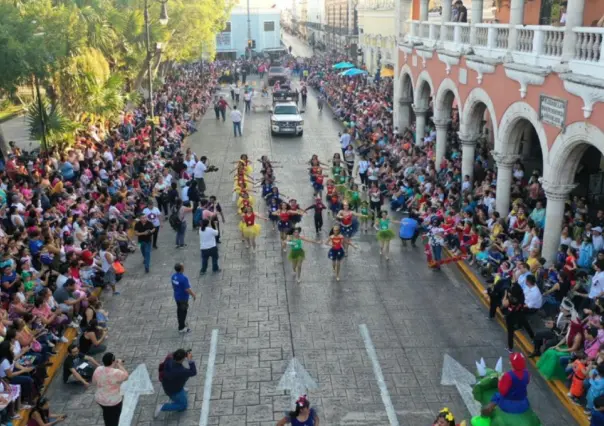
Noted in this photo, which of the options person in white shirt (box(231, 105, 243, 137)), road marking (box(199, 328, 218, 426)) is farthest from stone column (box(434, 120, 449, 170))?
road marking (box(199, 328, 218, 426))

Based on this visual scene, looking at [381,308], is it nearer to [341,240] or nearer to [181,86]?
[341,240]

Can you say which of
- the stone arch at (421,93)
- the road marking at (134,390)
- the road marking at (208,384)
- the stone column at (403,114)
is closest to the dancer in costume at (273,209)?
the road marking at (208,384)

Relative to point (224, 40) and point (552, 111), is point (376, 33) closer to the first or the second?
point (224, 40)

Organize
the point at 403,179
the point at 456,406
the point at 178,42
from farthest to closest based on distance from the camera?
the point at 178,42
the point at 403,179
the point at 456,406

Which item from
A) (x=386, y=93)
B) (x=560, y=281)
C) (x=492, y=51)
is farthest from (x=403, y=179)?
(x=386, y=93)

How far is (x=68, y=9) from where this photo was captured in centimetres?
2341

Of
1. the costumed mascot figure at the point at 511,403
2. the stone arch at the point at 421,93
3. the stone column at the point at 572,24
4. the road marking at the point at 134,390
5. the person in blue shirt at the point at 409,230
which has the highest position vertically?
the stone column at the point at 572,24

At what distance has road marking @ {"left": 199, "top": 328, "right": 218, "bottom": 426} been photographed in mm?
10086

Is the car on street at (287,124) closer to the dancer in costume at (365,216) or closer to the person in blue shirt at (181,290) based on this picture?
the dancer in costume at (365,216)

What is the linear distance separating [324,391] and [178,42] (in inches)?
1285

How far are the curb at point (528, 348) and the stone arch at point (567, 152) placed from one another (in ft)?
9.21

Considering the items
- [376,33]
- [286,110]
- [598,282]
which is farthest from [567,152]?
[376,33]

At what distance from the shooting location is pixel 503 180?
17844mm

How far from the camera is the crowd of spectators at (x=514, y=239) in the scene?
1080 centimetres
